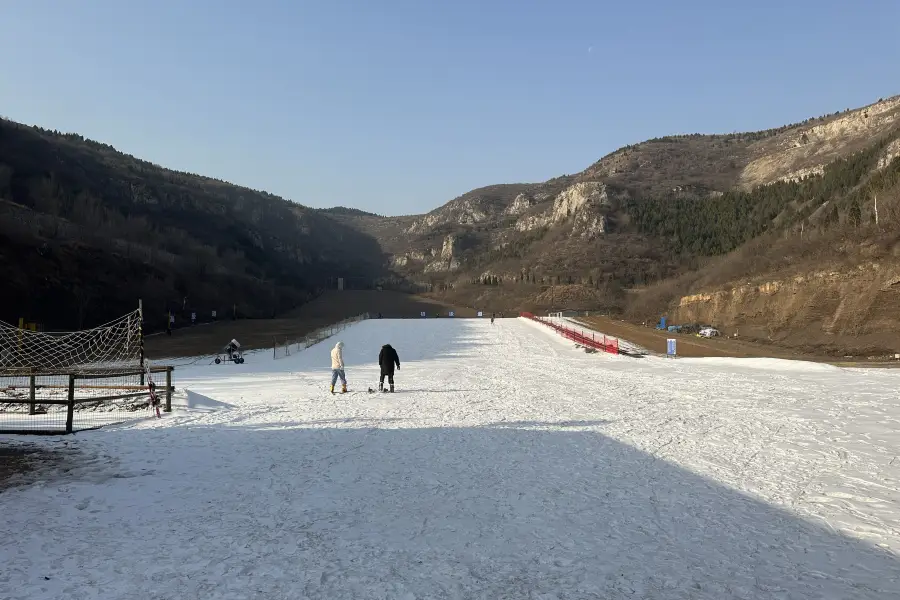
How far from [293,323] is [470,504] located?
2687 inches

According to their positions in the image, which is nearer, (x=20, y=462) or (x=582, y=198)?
(x=20, y=462)

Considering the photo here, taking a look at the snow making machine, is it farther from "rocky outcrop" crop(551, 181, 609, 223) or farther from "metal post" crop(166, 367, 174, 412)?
"rocky outcrop" crop(551, 181, 609, 223)

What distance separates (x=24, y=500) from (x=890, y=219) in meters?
56.9

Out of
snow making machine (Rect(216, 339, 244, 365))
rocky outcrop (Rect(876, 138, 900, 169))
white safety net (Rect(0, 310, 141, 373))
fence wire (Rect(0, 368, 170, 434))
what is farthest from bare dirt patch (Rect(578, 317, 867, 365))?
rocky outcrop (Rect(876, 138, 900, 169))

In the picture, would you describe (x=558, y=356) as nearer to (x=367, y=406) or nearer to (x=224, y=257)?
(x=367, y=406)

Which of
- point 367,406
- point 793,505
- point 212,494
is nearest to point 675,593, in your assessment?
point 793,505

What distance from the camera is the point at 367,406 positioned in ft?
53.3

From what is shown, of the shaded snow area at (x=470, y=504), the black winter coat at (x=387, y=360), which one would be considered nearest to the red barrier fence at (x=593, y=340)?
the black winter coat at (x=387, y=360)

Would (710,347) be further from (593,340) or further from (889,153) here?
(889,153)

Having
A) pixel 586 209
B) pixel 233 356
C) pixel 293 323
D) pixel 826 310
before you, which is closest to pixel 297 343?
pixel 233 356

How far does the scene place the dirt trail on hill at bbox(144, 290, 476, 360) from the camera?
1751 inches

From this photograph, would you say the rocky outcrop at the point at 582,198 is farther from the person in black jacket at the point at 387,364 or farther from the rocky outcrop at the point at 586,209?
the person in black jacket at the point at 387,364

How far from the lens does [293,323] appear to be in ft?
239

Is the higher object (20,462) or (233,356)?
(233,356)
